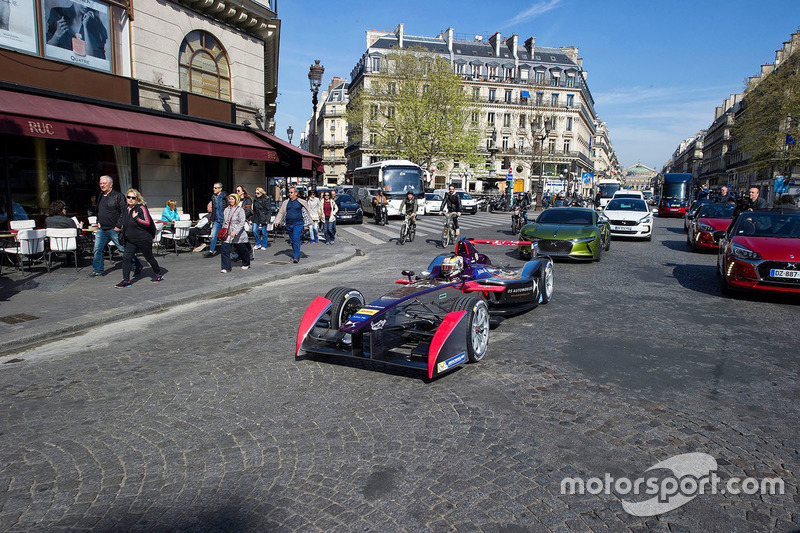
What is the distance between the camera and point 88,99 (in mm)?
12055

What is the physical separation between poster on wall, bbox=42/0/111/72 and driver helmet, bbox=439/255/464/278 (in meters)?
10.8

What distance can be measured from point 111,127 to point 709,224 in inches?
622

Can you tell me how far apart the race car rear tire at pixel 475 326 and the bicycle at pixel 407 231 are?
11.5 metres

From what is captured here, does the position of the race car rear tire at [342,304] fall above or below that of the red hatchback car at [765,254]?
below

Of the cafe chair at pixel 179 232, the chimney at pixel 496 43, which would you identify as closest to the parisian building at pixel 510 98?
the chimney at pixel 496 43

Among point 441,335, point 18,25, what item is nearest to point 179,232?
point 18,25

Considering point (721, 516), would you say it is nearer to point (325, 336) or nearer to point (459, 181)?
point (325, 336)

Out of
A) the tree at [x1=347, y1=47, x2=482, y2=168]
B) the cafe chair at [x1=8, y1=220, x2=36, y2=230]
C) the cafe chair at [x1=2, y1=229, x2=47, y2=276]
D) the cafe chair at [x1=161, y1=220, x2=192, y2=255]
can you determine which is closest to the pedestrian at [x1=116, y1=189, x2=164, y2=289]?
the cafe chair at [x1=2, y1=229, x2=47, y2=276]

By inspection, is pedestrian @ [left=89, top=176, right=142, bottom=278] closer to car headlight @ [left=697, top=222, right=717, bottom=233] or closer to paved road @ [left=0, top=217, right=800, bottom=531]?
paved road @ [left=0, top=217, right=800, bottom=531]

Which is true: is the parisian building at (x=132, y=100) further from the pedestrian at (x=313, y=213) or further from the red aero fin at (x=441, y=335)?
the red aero fin at (x=441, y=335)

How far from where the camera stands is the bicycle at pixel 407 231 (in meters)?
16.8

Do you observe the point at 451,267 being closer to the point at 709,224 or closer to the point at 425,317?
the point at 425,317

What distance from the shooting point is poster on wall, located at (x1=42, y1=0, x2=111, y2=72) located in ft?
38.1

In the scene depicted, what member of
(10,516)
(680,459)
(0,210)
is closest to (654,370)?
(680,459)
